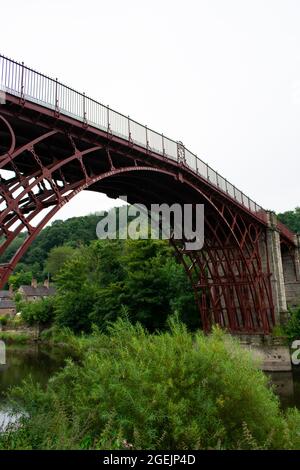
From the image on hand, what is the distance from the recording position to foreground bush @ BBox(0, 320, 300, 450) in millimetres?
6227

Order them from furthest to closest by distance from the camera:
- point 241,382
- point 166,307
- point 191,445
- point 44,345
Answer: point 44,345 → point 166,307 → point 241,382 → point 191,445

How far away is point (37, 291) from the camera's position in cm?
8012

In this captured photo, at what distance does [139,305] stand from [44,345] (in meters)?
18.7

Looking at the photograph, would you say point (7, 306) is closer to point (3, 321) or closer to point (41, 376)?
point (3, 321)

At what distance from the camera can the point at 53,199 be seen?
1177 centimetres

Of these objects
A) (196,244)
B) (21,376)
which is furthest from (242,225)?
(21,376)

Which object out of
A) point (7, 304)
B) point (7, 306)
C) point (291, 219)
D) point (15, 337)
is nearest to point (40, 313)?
point (15, 337)

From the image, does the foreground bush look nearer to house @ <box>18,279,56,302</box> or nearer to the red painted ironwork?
the red painted ironwork

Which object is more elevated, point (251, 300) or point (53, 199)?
point (53, 199)

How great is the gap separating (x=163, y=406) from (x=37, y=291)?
256 ft

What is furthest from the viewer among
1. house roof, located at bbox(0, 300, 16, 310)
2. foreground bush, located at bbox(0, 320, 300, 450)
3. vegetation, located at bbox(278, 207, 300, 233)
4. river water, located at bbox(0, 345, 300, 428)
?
house roof, located at bbox(0, 300, 16, 310)

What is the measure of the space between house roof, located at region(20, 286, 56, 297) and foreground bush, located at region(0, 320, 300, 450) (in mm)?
74093

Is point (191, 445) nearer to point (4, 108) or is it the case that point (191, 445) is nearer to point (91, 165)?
point (4, 108)

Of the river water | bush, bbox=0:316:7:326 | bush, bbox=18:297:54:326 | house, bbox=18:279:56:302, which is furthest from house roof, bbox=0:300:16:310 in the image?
the river water
